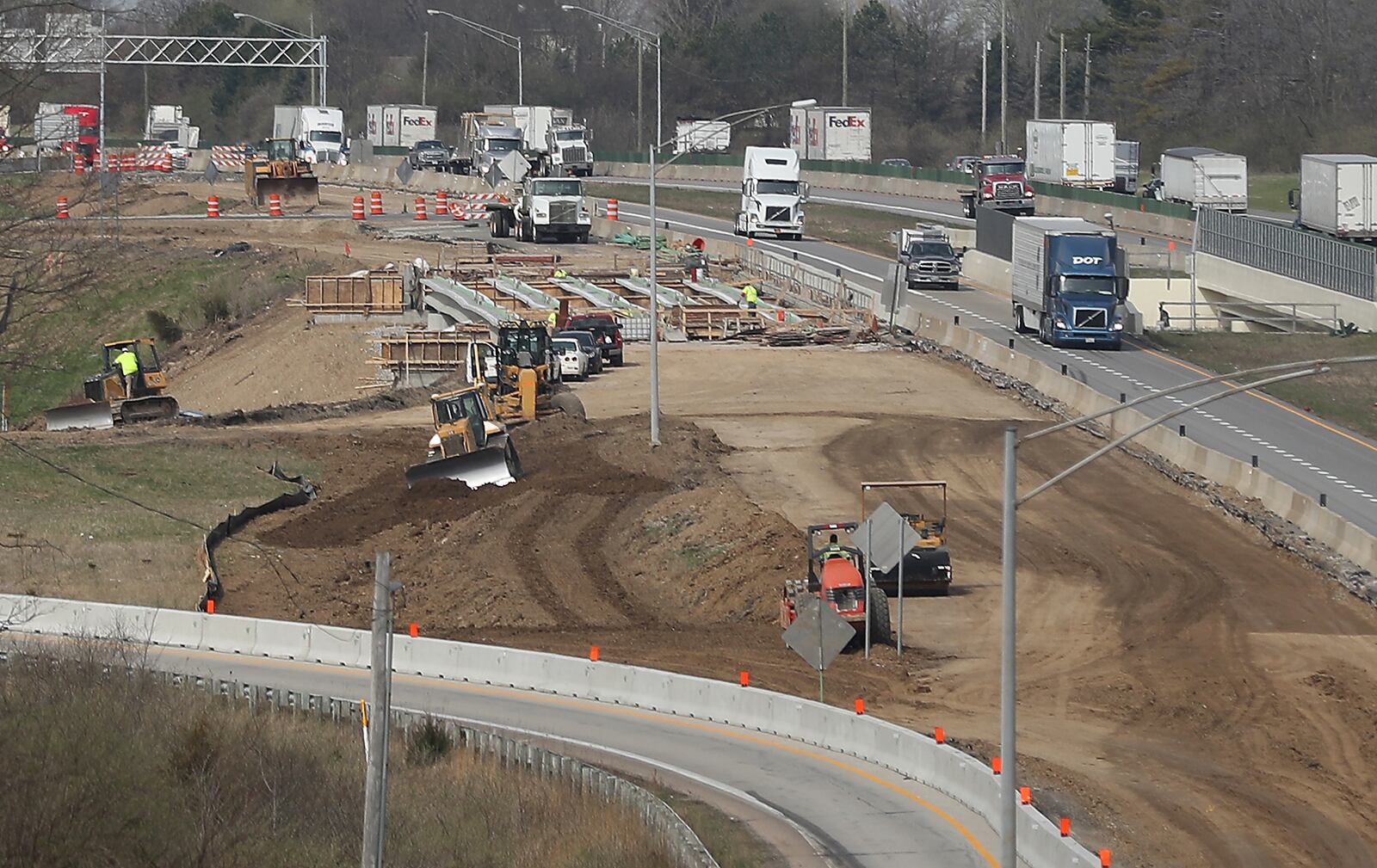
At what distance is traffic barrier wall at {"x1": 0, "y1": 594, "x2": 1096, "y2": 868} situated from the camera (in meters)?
24.4

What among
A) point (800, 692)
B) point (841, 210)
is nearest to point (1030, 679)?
point (800, 692)

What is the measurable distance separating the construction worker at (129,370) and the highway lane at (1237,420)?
14697 mm

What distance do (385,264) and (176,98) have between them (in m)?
93.9

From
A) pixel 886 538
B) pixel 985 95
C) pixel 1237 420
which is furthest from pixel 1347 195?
pixel 985 95

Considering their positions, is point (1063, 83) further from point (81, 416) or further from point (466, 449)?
point (466, 449)

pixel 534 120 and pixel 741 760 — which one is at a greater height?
pixel 534 120

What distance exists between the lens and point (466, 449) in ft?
147

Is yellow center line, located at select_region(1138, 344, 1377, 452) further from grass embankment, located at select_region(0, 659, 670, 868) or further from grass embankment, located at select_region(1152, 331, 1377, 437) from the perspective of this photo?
grass embankment, located at select_region(0, 659, 670, 868)

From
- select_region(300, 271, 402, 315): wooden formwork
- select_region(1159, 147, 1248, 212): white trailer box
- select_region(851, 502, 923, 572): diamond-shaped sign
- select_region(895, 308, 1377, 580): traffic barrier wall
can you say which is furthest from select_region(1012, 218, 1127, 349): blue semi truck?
select_region(851, 502, 923, 572): diamond-shaped sign

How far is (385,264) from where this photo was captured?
79000mm

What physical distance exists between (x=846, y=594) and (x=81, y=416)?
85.9 ft

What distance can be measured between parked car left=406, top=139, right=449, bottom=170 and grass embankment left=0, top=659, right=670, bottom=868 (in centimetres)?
9007

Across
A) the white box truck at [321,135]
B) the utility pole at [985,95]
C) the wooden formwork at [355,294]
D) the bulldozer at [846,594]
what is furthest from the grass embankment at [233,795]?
the utility pole at [985,95]

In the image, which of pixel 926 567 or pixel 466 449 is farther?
pixel 466 449
